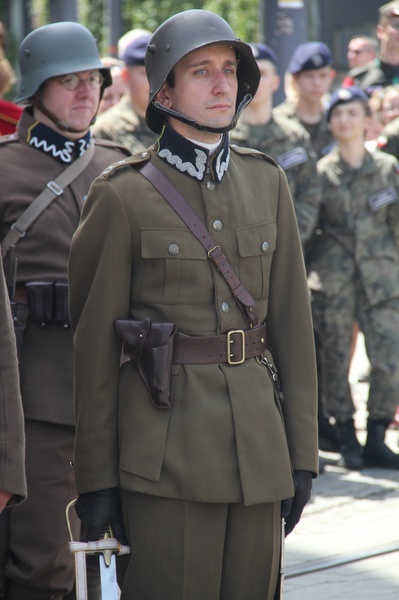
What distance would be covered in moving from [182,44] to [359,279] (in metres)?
4.33

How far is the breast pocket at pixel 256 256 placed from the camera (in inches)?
144

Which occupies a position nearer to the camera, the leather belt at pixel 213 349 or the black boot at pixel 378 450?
the leather belt at pixel 213 349

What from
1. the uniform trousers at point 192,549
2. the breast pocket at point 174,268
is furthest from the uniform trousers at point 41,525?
the breast pocket at point 174,268

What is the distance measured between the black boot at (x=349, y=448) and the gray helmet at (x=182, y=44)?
4.16m

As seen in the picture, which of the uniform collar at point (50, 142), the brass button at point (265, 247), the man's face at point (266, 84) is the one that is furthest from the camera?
the man's face at point (266, 84)

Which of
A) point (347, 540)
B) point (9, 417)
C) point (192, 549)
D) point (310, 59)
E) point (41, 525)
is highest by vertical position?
point (310, 59)

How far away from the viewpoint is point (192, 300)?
3.57 metres

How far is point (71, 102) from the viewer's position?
4.81m

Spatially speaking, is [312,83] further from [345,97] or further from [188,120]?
[188,120]

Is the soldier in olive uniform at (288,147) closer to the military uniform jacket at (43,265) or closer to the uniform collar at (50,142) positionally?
the uniform collar at (50,142)

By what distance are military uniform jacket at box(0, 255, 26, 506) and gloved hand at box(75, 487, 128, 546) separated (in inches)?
14.7

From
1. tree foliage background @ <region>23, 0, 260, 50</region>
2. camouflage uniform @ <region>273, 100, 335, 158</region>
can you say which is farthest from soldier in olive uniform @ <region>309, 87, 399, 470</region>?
tree foliage background @ <region>23, 0, 260, 50</region>

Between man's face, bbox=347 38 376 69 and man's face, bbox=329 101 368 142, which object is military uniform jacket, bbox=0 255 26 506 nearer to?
man's face, bbox=329 101 368 142

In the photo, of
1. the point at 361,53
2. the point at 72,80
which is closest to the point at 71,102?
the point at 72,80
